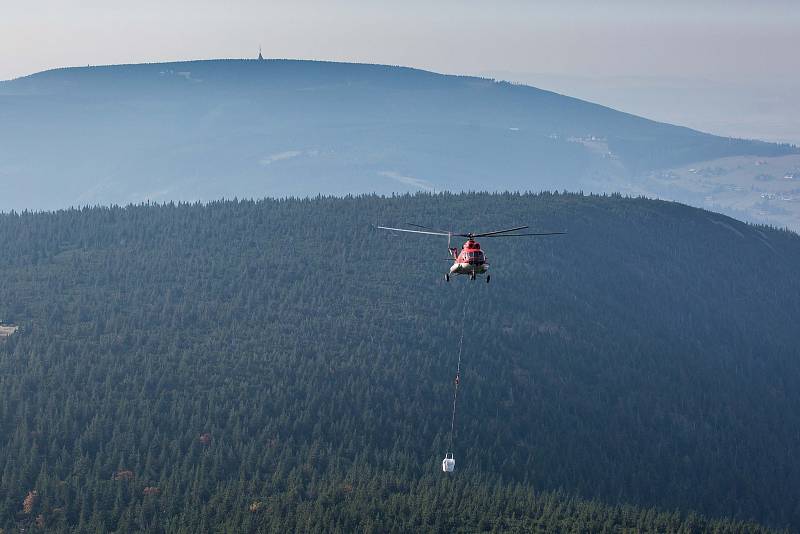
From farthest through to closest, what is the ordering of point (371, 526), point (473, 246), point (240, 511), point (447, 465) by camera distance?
point (240, 511) → point (371, 526) → point (447, 465) → point (473, 246)

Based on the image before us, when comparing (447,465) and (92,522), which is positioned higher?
(447,465)

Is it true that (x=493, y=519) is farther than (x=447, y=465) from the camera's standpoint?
Yes

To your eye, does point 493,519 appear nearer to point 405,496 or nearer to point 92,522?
point 405,496

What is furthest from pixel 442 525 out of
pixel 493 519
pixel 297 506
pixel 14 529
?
pixel 14 529

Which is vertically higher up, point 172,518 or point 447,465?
point 447,465

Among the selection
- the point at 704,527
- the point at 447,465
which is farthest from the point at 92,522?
the point at 704,527

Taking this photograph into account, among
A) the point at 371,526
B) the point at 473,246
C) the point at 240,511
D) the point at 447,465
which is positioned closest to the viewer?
the point at 473,246

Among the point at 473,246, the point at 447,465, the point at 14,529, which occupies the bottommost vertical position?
the point at 14,529

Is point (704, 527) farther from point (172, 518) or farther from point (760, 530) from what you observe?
point (172, 518)

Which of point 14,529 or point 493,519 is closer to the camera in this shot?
point 493,519

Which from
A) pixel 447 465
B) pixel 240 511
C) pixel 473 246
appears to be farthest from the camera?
pixel 240 511
